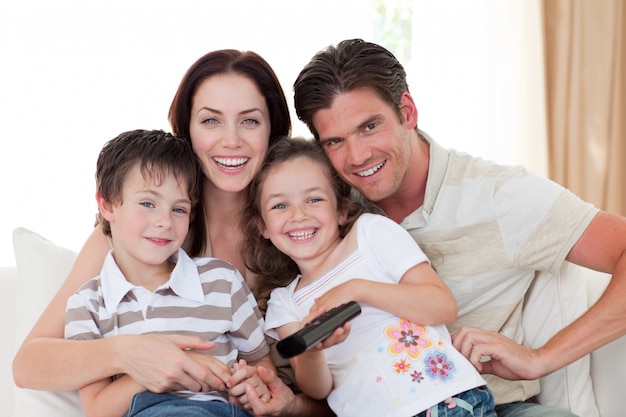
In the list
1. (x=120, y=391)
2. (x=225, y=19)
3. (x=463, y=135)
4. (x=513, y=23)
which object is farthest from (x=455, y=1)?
(x=120, y=391)

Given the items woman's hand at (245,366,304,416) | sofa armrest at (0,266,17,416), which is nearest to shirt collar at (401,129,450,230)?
woman's hand at (245,366,304,416)

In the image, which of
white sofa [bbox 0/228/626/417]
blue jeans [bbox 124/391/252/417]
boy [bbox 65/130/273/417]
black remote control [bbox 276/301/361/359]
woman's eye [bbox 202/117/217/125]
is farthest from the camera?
woman's eye [bbox 202/117/217/125]

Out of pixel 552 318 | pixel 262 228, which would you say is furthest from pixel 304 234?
pixel 552 318

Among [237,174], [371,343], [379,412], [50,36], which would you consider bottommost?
[379,412]

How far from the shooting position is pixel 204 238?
6.55 ft

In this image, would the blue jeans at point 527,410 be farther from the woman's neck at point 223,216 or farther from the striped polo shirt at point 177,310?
the woman's neck at point 223,216

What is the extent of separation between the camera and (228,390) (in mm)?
1612

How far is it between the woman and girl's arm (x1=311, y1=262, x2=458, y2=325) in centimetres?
25

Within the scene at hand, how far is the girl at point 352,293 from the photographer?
1.58 m

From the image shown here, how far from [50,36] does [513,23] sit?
206cm

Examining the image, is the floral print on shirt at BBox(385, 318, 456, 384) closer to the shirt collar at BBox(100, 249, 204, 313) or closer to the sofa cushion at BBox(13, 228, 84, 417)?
the shirt collar at BBox(100, 249, 204, 313)

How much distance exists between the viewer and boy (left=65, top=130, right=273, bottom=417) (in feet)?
5.36

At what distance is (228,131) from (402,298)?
0.62 meters

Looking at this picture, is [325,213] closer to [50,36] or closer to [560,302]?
[560,302]
